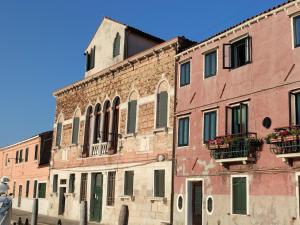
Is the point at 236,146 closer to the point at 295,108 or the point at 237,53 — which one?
the point at 295,108

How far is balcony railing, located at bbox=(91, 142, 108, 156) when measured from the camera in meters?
24.2

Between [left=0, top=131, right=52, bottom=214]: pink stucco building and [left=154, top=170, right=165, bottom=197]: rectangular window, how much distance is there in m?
12.2

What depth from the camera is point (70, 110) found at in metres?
28.8

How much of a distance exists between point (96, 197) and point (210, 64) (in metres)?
10.6

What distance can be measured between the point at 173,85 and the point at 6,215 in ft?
40.1

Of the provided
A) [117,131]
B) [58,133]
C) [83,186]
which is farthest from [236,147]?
[58,133]

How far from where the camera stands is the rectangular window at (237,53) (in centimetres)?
1636

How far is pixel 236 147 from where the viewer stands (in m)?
15.5

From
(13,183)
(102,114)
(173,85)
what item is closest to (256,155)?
(173,85)

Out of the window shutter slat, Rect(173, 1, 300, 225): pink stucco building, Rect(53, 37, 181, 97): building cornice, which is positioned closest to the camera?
Rect(173, 1, 300, 225): pink stucco building

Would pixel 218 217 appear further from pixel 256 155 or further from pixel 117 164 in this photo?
pixel 117 164

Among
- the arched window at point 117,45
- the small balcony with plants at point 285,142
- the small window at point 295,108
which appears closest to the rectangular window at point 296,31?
the small window at point 295,108

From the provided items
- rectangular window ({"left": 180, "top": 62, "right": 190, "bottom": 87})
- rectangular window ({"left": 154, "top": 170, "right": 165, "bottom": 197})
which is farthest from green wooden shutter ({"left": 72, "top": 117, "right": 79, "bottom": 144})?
rectangular window ({"left": 180, "top": 62, "right": 190, "bottom": 87})

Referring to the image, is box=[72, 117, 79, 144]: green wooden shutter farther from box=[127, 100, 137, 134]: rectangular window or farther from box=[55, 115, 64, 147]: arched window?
box=[127, 100, 137, 134]: rectangular window
